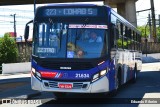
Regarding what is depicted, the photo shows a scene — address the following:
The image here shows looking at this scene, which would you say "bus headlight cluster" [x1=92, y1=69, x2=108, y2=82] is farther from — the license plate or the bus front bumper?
the license plate

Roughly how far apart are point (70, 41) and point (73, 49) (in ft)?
0.88

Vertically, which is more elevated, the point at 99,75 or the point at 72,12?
the point at 72,12

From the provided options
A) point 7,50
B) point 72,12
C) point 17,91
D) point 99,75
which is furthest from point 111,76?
point 7,50

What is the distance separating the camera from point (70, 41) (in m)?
12.8

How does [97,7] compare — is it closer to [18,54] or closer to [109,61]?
[109,61]

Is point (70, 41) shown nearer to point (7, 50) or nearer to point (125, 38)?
point (125, 38)

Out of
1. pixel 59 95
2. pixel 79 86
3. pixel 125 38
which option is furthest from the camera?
pixel 125 38

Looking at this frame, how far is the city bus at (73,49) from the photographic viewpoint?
12531mm

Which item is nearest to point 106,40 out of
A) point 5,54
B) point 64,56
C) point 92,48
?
point 92,48

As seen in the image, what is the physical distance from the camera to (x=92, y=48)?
41.7ft

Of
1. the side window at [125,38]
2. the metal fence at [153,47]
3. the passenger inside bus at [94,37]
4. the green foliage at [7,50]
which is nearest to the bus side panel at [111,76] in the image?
the passenger inside bus at [94,37]

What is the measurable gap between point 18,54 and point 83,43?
39.7 metres

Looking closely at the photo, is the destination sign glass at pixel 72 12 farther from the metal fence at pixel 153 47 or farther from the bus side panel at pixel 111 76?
the metal fence at pixel 153 47

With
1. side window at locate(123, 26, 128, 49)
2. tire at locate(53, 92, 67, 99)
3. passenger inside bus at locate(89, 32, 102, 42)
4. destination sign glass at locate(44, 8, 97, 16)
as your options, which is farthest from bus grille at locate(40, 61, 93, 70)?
side window at locate(123, 26, 128, 49)
